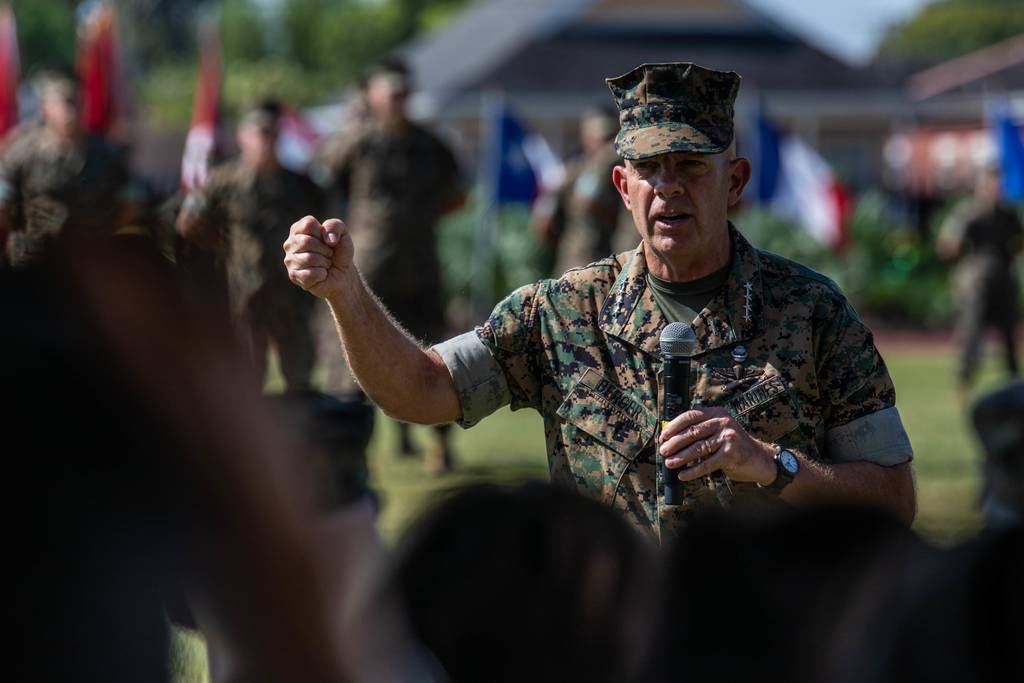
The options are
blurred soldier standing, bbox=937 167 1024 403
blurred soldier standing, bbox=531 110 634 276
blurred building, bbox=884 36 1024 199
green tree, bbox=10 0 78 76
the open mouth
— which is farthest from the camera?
green tree, bbox=10 0 78 76

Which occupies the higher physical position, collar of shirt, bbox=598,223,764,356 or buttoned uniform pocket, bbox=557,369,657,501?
collar of shirt, bbox=598,223,764,356

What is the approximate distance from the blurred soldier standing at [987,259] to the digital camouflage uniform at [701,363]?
41.6 ft

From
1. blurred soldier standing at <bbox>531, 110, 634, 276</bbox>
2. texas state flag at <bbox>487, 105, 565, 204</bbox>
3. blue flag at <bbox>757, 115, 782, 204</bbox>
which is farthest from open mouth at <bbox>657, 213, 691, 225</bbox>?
blue flag at <bbox>757, 115, 782, 204</bbox>

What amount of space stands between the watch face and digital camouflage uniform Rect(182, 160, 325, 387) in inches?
261

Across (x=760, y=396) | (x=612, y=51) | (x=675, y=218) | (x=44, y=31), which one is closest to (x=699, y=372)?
(x=760, y=396)

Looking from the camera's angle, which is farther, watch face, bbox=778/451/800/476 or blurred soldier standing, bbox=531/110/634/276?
blurred soldier standing, bbox=531/110/634/276

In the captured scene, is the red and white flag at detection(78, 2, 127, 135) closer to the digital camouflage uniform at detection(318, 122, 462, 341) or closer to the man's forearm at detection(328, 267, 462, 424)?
the digital camouflage uniform at detection(318, 122, 462, 341)

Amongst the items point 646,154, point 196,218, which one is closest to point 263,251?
point 646,154

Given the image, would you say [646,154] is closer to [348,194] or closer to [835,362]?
[835,362]

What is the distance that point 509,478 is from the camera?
1745 millimetres

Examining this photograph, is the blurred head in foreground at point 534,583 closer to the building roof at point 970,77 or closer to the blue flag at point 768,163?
the blue flag at point 768,163

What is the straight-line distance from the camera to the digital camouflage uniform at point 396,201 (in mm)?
10695

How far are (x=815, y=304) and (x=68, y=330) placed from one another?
2.12m

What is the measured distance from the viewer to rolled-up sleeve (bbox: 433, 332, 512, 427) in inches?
153
